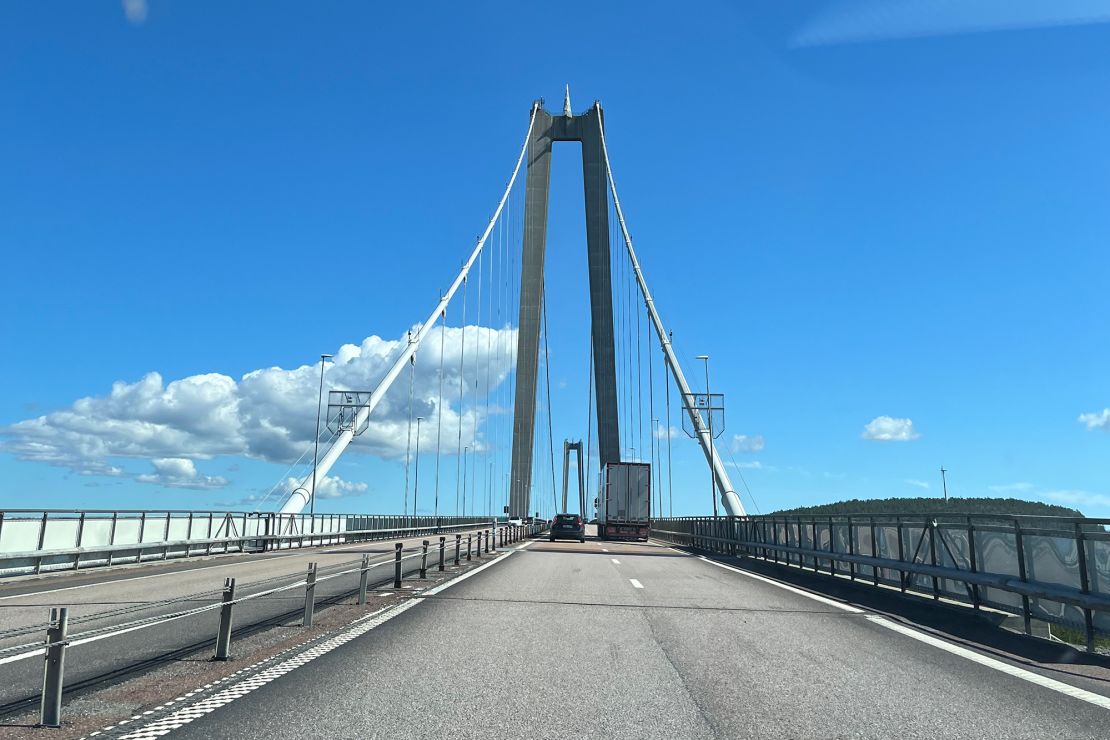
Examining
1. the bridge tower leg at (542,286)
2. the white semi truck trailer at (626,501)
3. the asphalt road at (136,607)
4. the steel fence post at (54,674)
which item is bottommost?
the asphalt road at (136,607)

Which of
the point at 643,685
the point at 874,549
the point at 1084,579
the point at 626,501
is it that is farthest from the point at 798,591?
the point at 626,501

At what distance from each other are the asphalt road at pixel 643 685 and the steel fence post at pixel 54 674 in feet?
3.15

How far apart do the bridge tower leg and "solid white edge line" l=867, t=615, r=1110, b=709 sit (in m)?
59.7

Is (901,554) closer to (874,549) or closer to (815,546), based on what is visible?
(874,549)

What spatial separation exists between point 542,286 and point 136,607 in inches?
2973

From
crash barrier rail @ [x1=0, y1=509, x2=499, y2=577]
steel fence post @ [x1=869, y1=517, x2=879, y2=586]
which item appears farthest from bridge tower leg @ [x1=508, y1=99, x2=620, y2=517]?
steel fence post @ [x1=869, y1=517, x2=879, y2=586]

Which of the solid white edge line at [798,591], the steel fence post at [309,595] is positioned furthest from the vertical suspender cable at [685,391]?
the steel fence post at [309,595]

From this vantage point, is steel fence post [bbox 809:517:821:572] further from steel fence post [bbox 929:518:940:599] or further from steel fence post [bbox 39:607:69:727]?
steel fence post [bbox 39:607:69:727]

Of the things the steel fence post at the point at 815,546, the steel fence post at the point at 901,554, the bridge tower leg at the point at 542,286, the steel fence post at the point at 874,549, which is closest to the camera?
the steel fence post at the point at 901,554

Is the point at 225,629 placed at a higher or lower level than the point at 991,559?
lower

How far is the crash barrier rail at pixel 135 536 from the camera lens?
1895 cm

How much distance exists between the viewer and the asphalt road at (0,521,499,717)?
780 cm

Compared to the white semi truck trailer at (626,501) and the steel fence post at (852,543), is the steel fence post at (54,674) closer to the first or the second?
the steel fence post at (852,543)

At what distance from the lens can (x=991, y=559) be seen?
1195 cm
